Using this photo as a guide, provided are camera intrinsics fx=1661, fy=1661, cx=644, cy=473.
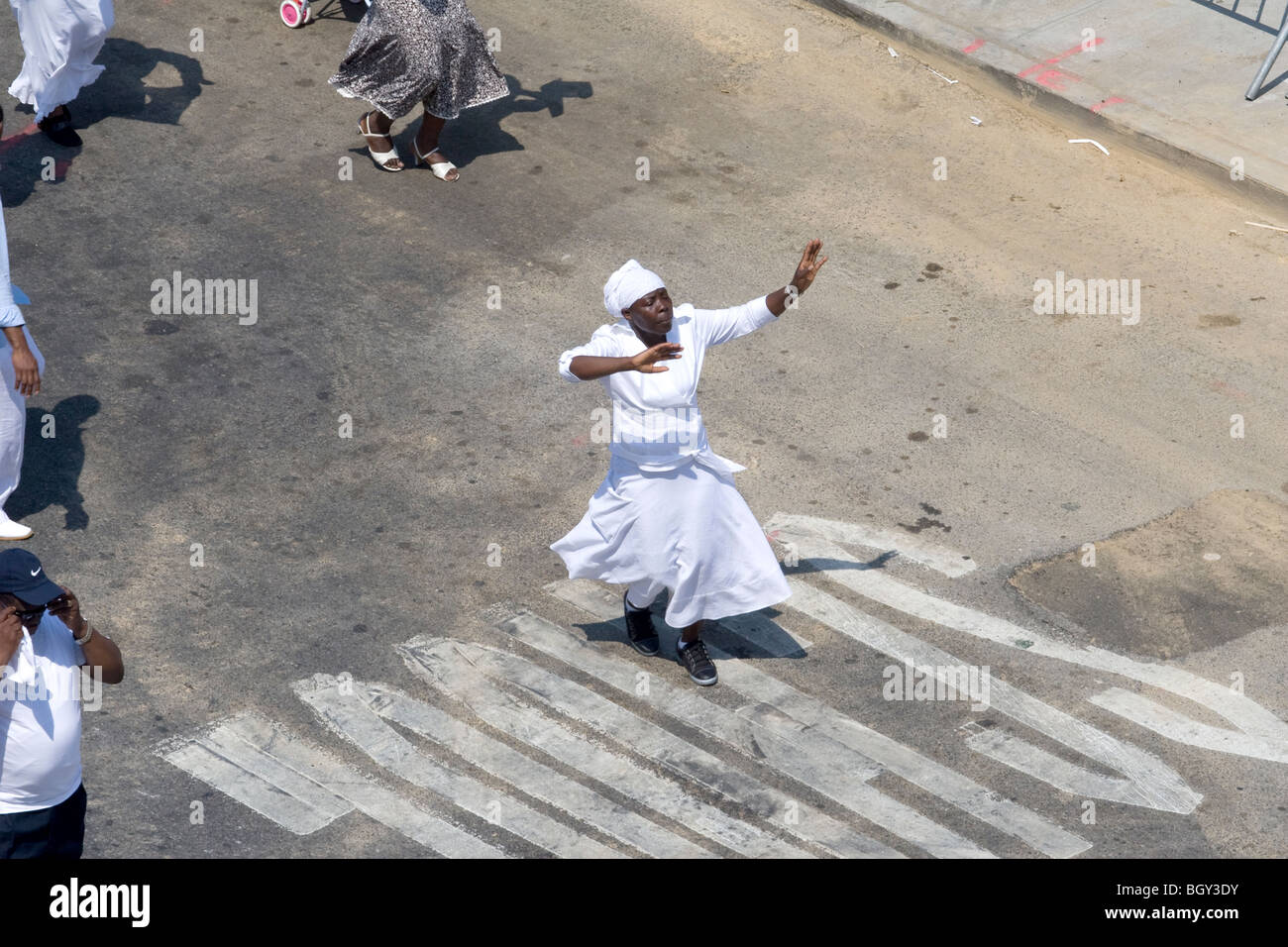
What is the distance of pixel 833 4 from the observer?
14.0 metres

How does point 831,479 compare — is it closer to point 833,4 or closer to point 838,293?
point 838,293

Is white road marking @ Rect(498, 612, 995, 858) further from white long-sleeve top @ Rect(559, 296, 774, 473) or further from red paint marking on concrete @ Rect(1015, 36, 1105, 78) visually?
red paint marking on concrete @ Rect(1015, 36, 1105, 78)

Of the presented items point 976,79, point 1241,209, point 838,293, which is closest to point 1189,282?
point 1241,209

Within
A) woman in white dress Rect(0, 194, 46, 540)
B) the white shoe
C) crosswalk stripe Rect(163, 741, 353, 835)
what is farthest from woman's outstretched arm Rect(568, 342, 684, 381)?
the white shoe

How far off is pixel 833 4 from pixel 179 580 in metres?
8.43

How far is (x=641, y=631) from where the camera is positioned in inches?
302

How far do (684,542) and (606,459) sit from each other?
1.93 m

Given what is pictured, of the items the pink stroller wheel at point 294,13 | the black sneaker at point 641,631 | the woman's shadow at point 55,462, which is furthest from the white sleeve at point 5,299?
the pink stroller wheel at point 294,13

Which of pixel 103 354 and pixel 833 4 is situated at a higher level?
pixel 833 4

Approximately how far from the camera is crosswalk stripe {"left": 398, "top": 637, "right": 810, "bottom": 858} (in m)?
6.56

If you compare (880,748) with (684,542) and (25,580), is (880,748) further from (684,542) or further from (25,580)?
(25,580)

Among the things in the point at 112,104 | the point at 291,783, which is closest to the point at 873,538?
the point at 291,783

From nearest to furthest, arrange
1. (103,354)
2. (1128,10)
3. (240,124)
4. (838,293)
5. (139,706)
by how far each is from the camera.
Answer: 1. (139,706)
2. (103,354)
3. (838,293)
4. (240,124)
5. (1128,10)

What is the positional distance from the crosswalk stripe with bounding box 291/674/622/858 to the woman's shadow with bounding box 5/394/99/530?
1931mm
